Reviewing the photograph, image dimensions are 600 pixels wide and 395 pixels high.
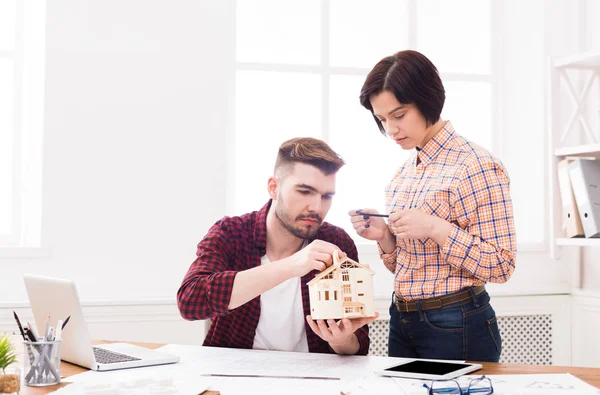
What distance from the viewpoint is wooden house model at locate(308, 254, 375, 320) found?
1.67 meters

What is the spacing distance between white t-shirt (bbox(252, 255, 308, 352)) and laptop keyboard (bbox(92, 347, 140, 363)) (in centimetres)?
40

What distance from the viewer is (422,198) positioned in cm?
193

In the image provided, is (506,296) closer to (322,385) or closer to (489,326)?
(489,326)

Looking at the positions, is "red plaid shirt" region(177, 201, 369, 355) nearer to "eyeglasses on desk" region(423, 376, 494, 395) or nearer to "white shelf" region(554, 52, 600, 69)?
"eyeglasses on desk" region(423, 376, 494, 395)

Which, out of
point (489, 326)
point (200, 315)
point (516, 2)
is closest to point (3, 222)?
point (200, 315)

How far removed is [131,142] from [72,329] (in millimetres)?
1316

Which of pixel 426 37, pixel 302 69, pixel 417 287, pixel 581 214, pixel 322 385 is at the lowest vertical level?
pixel 322 385

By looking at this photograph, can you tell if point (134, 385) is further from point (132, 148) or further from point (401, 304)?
point (132, 148)

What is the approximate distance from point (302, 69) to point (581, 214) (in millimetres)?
1408

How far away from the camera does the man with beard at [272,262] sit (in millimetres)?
1814

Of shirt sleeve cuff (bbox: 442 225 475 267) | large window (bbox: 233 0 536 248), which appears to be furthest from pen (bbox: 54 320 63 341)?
large window (bbox: 233 0 536 248)

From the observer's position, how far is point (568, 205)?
277cm

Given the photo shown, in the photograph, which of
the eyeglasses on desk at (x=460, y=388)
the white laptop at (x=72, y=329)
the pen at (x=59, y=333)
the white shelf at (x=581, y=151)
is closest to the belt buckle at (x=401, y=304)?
the eyeglasses on desk at (x=460, y=388)

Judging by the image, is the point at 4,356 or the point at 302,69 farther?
the point at 302,69
